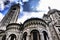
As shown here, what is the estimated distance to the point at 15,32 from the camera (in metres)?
21.9

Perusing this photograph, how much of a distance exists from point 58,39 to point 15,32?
8.22 meters

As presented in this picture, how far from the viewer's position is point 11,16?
38.4 metres

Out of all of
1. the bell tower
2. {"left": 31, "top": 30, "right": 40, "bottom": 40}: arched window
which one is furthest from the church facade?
the bell tower

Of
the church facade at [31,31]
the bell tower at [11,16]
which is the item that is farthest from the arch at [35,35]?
the bell tower at [11,16]

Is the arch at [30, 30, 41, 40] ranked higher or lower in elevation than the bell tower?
lower

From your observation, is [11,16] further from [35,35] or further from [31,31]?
[35,35]

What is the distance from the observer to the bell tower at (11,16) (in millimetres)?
35013

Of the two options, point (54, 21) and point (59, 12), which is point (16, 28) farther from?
point (59, 12)

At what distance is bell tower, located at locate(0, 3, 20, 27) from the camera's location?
35.0 m

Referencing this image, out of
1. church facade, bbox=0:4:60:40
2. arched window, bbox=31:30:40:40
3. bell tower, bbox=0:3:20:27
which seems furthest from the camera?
bell tower, bbox=0:3:20:27

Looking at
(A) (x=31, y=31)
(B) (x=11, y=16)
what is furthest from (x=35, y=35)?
(B) (x=11, y=16)

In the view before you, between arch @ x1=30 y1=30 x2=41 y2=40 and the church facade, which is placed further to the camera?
the church facade

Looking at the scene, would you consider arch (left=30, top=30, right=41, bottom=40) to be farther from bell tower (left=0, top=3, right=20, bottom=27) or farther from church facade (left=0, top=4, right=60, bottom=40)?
bell tower (left=0, top=3, right=20, bottom=27)

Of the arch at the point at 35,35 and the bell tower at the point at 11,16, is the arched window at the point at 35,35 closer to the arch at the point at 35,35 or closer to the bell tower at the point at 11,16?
the arch at the point at 35,35
